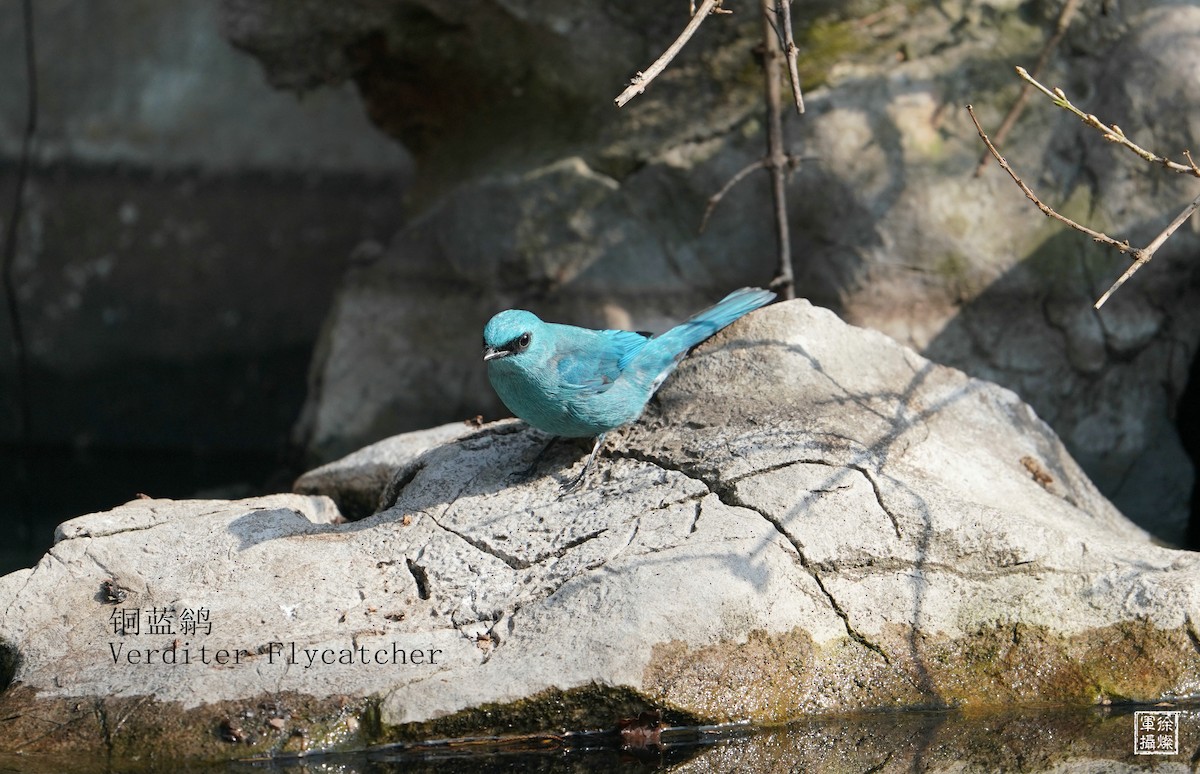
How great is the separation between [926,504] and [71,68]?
6.83 metres

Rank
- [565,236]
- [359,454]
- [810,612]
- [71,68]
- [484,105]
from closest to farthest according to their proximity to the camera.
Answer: [810,612]
[359,454]
[565,236]
[484,105]
[71,68]

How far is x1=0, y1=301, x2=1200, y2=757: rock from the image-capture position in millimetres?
3588

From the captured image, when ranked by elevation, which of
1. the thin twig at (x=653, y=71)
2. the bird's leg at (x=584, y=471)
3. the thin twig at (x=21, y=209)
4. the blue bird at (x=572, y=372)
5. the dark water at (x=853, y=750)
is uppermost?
the thin twig at (x=21, y=209)

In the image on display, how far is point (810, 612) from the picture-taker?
3764 millimetres

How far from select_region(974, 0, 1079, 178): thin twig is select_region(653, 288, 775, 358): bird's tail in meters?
1.71

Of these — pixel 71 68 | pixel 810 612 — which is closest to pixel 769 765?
pixel 810 612

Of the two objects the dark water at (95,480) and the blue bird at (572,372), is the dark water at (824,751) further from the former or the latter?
the dark water at (95,480)

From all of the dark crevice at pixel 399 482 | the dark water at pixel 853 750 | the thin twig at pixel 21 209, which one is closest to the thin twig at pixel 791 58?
the dark water at pixel 853 750

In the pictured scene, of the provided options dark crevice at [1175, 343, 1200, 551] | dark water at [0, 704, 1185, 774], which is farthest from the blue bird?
dark crevice at [1175, 343, 1200, 551]

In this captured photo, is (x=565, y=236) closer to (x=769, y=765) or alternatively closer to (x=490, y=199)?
(x=490, y=199)

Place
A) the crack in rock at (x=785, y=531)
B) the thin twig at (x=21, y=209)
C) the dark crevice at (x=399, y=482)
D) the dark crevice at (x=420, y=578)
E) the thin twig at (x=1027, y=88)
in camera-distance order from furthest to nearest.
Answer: the thin twig at (x=21, y=209) < the thin twig at (x=1027, y=88) < the dark crevice at (x=399, y=482) < the dark crevice at (x=420, y=578) < the crack in rock at (x=785, y=531)

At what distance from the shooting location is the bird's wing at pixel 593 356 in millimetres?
4133

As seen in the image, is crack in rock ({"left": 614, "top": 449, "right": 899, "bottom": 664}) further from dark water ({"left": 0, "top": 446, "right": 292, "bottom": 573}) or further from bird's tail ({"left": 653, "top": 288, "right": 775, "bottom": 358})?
dark water ({"left": 0, "top": 446, "right": 292, "bottom": 573})

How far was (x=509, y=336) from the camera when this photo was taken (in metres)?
4.05
